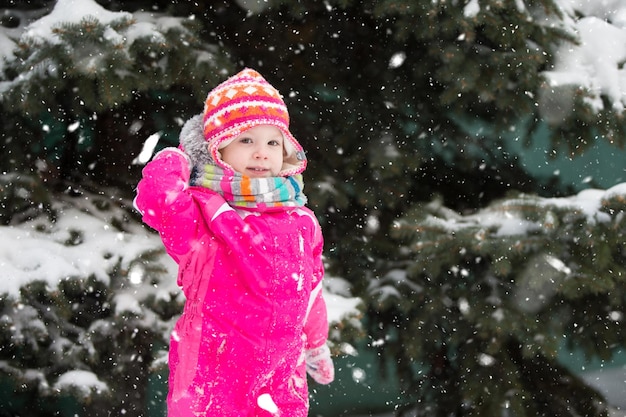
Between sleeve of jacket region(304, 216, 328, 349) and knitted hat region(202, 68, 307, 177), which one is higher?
knitted hat region(202, 68, 307, 177)

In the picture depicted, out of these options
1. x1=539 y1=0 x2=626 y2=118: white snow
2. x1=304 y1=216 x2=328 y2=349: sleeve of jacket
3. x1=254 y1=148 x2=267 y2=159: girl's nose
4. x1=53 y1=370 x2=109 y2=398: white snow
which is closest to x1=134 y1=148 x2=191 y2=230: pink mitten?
x1=254 y1=148 x2=267 y2=159: girl's nose

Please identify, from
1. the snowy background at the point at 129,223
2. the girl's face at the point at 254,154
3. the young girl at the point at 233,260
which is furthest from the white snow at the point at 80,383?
the girl's face at the point at 254,154

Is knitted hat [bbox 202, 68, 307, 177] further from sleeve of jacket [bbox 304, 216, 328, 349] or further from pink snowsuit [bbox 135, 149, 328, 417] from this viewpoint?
sleeve of jacket [bbox 304, 216, 328, 349]

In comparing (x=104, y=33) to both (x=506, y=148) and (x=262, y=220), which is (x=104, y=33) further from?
(x=506, y=148)

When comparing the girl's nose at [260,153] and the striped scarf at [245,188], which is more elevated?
the girl's nose at [260,153]

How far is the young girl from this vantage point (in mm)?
2092

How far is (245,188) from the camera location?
6.98 ft

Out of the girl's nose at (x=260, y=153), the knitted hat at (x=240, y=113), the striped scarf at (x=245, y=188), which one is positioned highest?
the knitted hat at (x=240, y=113)

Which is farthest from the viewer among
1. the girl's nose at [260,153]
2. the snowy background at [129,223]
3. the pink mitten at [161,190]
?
the snowy background at [129,223]

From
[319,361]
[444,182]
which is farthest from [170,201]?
[444,182]

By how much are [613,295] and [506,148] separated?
1587 millimetres

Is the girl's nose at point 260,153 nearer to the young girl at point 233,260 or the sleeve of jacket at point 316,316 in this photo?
the young girl at point 233,260

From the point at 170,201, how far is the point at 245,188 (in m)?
0.24

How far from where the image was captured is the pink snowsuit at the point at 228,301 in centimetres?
210
